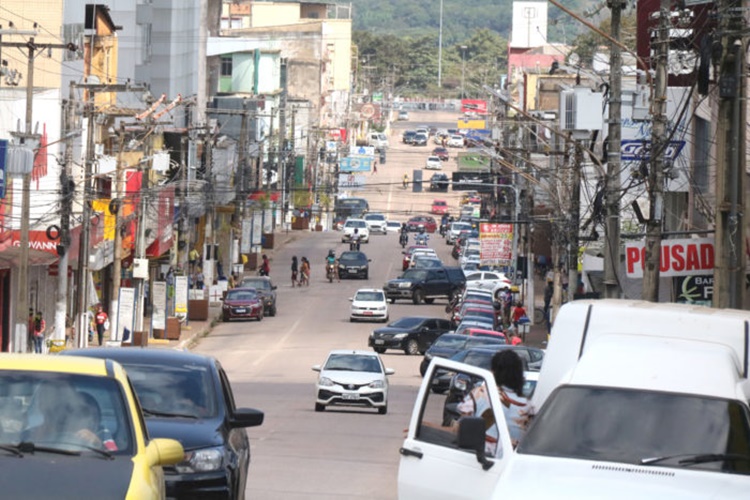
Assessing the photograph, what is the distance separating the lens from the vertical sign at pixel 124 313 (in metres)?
51.5

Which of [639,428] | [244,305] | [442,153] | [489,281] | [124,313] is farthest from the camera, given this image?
[442,153]

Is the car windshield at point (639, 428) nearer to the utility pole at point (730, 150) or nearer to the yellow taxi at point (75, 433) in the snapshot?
the yellow taxi at point (75, 433)

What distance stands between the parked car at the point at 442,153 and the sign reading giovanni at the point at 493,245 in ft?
329

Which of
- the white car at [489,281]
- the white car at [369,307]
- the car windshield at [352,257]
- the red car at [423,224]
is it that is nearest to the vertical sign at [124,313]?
the white car at [369,307]

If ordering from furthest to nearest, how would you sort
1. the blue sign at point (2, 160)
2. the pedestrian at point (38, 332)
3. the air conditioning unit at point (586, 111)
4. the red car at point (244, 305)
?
1. the red car at point (244, 305)
2. the pedestrian at point (38, 332)
3. the air conditioning unit at point (586, 111)
4. the blue sign at point (2, 160)

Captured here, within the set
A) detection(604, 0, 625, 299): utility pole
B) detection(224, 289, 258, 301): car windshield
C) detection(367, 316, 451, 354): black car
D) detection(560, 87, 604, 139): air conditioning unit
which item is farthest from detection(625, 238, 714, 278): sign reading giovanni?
detection(224, 289, 258, 301): car windshield

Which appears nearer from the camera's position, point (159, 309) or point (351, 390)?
point (351, 390)

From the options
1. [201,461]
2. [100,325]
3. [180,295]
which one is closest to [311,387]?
[100,325]

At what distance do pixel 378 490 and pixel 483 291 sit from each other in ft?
152

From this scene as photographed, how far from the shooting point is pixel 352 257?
8481cm

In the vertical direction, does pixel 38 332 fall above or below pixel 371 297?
below

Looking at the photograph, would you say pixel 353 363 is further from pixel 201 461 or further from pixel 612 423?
pixel 612 423

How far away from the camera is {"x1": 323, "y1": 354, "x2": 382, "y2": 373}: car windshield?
36.0 m

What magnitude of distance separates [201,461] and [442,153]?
168896mm
